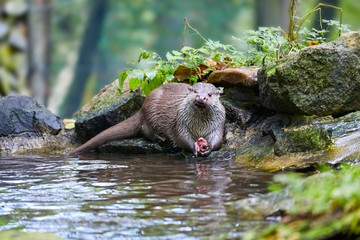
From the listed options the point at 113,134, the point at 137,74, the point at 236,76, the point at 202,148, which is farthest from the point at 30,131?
the point at 236,76

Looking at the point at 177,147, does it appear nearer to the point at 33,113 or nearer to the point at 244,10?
the point at 33,113

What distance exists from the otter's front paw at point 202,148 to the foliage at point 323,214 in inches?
101

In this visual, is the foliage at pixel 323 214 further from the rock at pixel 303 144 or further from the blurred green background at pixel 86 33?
the blurred green background at pixel 86 33

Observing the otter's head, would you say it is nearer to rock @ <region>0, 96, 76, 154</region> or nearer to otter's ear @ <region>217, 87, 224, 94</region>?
otter's ear @ <region>217, 87, 224, 94</region>

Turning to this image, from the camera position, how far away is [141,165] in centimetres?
461

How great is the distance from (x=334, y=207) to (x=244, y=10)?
27.7ft

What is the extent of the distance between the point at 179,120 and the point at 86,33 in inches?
207

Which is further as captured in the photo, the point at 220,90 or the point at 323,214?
the point at 220,90

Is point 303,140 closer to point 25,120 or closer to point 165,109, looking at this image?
point 165,109

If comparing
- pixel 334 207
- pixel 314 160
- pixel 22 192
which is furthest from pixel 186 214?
pixel 314 160

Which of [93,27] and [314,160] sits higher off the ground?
[93,27]

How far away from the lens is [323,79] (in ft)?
14.8

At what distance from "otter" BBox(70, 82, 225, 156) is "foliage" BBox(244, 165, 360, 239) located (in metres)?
2.59

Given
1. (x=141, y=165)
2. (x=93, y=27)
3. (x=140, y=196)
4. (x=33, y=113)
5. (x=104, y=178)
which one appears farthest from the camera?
(x=93, y=27)
